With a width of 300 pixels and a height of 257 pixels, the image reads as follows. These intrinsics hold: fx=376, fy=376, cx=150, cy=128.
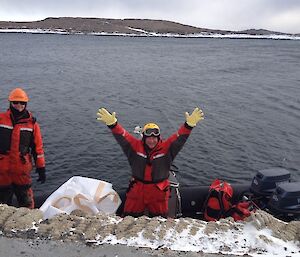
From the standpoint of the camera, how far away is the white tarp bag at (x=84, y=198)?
4684 millimetres

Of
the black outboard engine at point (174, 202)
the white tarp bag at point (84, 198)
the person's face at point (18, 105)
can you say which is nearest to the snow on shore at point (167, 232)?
the white tarp bag at point (84, 198)

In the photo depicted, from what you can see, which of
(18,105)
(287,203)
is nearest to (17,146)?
(18,105)

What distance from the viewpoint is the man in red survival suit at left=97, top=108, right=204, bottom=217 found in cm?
490

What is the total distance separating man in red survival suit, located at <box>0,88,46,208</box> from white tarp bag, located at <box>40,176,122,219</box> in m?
0.75

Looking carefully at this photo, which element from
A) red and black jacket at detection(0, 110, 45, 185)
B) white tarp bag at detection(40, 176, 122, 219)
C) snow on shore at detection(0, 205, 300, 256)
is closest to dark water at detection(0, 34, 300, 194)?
red and black jacket at detection(0, 110, 45, 185)

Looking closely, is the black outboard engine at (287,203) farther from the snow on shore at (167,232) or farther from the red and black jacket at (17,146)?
the red and black jacket at (17,146)

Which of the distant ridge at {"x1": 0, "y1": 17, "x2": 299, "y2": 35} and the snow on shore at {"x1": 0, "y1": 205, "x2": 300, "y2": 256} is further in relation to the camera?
the distant ridge at {"x1": 0, "y1": 17, "x2": 299, "y2": 35}

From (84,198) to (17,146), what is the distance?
1.27 metres

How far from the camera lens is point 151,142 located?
4.88m

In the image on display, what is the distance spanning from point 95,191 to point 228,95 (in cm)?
1623

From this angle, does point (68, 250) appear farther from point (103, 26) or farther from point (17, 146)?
point (103, 26)

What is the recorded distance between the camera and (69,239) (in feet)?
9.39

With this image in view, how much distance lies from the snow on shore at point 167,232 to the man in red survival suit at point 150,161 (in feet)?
5.59

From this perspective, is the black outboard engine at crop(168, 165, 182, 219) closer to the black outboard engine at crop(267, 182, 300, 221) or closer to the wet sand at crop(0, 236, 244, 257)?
the black outboard engine at crop(267, 182, 300, 221)
